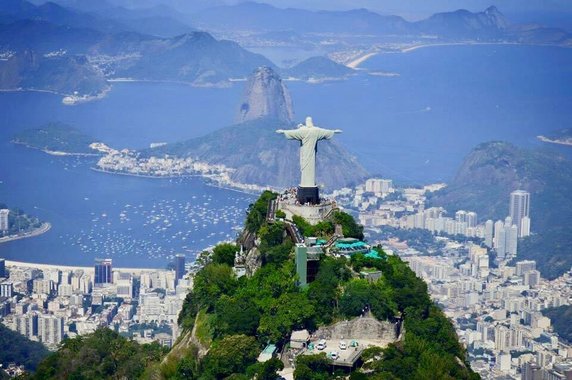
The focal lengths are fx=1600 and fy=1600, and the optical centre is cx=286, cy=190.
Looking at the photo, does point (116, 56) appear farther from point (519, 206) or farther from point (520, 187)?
point (519, 206)

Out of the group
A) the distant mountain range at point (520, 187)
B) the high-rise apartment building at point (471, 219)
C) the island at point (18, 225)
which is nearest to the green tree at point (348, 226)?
the distant mountain range at point (520, 187)

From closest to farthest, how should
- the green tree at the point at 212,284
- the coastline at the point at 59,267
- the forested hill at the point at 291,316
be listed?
the forested hill at the point at 291,316 → the green tree at the point at 212,284 → the coastline at the point at 59,267

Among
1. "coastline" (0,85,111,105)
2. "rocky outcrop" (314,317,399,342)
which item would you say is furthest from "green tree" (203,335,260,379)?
"coastline" (0,85,111,105)

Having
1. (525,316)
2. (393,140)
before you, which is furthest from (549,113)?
→ (525,316)

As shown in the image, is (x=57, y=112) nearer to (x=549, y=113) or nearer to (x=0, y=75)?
(x=0, y=75)

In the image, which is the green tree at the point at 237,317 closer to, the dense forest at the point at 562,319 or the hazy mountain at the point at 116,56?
the dense forest at the point at 562,319

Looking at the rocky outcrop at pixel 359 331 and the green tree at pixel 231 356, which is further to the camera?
the rocky outcrop at pixel 359 331
